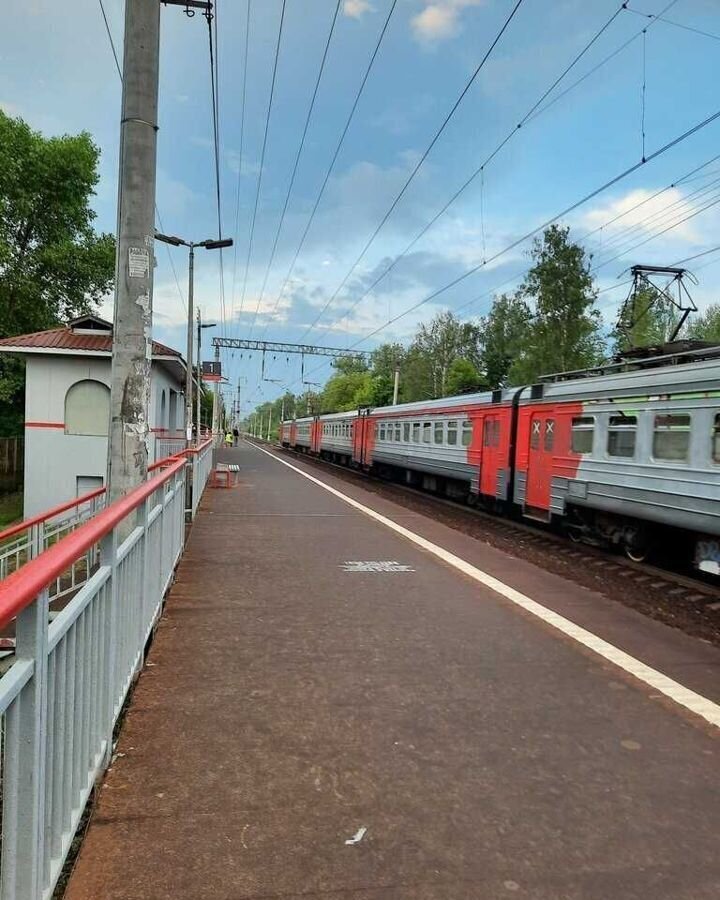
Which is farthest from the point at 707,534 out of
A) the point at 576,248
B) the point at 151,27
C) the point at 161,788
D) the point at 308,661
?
the point at 576,248

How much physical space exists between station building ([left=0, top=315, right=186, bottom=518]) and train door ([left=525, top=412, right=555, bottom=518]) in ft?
37.5

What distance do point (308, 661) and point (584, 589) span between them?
3.96 metres

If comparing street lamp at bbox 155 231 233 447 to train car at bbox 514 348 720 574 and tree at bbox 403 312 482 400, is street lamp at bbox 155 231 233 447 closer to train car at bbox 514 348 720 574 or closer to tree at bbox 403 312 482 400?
train car at bbox 514 348 720 574

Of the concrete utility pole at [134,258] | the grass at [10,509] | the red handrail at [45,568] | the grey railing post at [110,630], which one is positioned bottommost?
the grass at [10,509]

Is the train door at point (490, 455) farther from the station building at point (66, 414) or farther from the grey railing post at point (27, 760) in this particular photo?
the grey railing post at point (27, 760)

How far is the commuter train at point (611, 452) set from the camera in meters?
8.38

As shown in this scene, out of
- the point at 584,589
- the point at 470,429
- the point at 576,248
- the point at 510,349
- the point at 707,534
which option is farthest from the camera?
the point at 510,349

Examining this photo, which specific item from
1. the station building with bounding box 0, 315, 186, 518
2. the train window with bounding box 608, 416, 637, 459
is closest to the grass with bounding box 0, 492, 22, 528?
the station building with bounding box 0, 315, 186, 518

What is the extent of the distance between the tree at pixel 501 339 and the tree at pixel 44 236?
28493mm

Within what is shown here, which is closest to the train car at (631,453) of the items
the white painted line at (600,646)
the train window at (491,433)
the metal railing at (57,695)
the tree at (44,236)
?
the train window at (491,433)

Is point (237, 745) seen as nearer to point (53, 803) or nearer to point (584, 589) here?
point (53, 803)

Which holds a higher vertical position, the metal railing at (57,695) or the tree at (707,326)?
the tree at (707,326)

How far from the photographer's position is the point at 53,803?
2.24 meters

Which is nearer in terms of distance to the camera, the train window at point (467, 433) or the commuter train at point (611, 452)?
the commuter train at point (611, 452)
